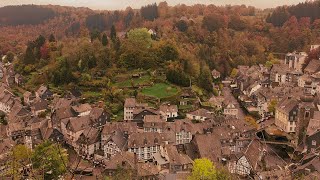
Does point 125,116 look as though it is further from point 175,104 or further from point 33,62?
point 33,62

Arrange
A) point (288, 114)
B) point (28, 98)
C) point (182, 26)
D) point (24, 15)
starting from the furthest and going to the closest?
point (24, 15) < point (182, 26) < point (28, 98) < point (288, 114)

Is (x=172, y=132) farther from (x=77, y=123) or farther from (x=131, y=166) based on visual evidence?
(x=77, y=123)

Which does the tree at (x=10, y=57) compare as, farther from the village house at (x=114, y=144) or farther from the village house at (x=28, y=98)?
the village house at (x=114, y=144)

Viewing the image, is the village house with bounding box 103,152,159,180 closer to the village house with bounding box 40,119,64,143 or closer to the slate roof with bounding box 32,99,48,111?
the village house with bounding box 40,119,64,143

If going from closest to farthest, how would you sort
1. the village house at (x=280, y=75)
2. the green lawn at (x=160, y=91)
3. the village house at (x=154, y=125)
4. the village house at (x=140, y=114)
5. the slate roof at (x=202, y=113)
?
the village house at (x=154, y=125), the village house at (x=140, y=114), the slate roof at (x=202, y=113), the green lawn at (x=160, y=91), the village house at (x=280, y=75)

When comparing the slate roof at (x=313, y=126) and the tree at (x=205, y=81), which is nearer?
the slate roof at (x=313, y=126)

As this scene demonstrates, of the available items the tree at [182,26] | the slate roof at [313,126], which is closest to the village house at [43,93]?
the slate roof at [313,126]

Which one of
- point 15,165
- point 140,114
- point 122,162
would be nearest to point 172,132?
point 140,114
